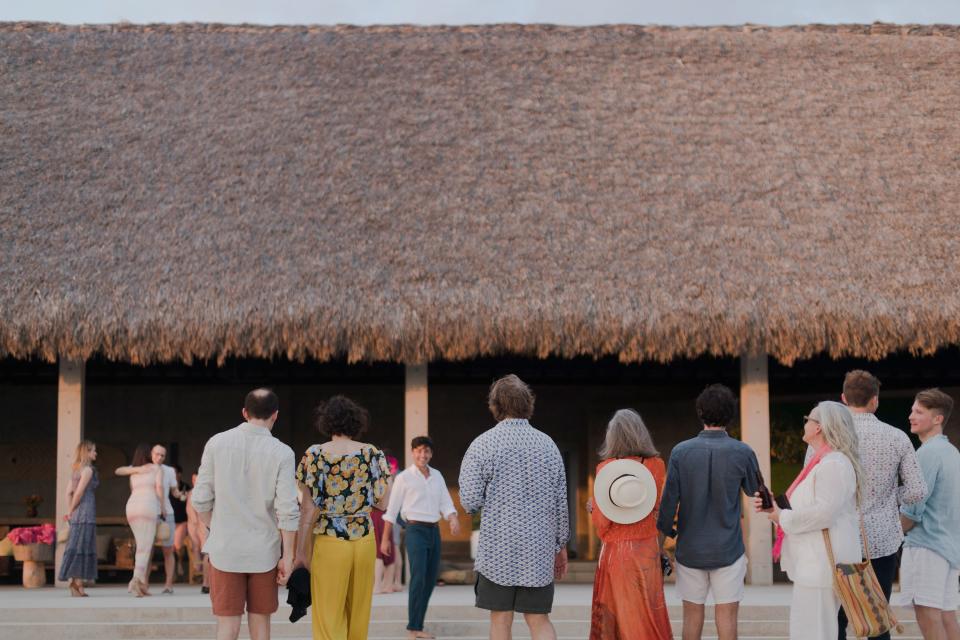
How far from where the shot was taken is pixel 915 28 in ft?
51.6

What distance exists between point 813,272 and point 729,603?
5.82m

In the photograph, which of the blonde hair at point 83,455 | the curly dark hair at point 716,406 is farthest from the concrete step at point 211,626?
the curly dark hair at point 716,406

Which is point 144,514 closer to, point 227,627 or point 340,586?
point 227,627

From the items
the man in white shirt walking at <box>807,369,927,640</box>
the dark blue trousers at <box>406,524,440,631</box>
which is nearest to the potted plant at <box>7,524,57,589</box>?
the dark blue trousers at <box>406,524,440,631</box>

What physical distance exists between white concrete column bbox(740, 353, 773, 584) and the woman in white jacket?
5518mm

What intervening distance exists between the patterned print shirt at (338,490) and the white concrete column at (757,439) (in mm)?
5899

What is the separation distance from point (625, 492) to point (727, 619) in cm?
81

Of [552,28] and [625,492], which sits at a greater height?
[552,28]

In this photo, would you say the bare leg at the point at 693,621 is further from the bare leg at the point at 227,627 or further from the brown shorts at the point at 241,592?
the bare leg at the point at 227,627

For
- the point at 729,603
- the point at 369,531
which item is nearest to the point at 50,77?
the point at 369,531

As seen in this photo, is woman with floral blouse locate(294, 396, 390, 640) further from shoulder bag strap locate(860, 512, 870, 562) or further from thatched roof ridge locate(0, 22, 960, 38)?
thatched roof ridge locate(0, 22, 960, 38)

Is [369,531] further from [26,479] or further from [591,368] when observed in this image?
[26,479]

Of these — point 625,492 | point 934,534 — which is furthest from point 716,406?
point 934,534

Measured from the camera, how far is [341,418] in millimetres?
5555
